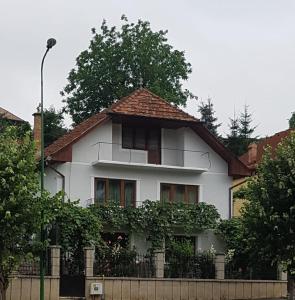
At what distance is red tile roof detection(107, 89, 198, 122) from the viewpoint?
37469 mm

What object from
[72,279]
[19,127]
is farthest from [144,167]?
[72,279]

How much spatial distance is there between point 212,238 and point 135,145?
5.88 metres

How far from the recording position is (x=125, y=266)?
101 feet

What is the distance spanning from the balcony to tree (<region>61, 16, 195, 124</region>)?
48.9 ft

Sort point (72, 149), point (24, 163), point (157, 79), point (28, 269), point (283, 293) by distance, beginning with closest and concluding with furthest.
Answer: point (24, 163) < point (28, 269) < point (283, 293) < point (72, 149) < point (157, 79)

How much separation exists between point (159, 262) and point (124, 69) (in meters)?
25.8

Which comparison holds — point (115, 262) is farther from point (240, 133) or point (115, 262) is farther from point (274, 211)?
point (240, 133)

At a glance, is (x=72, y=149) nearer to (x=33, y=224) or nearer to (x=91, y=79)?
(x=33, y=224)

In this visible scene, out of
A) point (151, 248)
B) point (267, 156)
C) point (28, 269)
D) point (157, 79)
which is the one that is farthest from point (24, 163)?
point (157, 79)

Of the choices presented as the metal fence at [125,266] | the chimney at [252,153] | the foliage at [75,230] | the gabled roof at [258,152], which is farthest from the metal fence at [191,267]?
the chimney at [252,153]

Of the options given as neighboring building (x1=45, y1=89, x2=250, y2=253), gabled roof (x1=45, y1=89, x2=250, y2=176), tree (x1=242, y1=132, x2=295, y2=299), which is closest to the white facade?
neighboring building (x1=45, y1=89, x2=250, y2=253)

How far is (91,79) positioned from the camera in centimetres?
5453

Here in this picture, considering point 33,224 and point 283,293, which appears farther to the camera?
point 283,293

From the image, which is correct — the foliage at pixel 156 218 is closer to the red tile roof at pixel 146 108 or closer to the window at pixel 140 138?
the window at pixel 140 138
